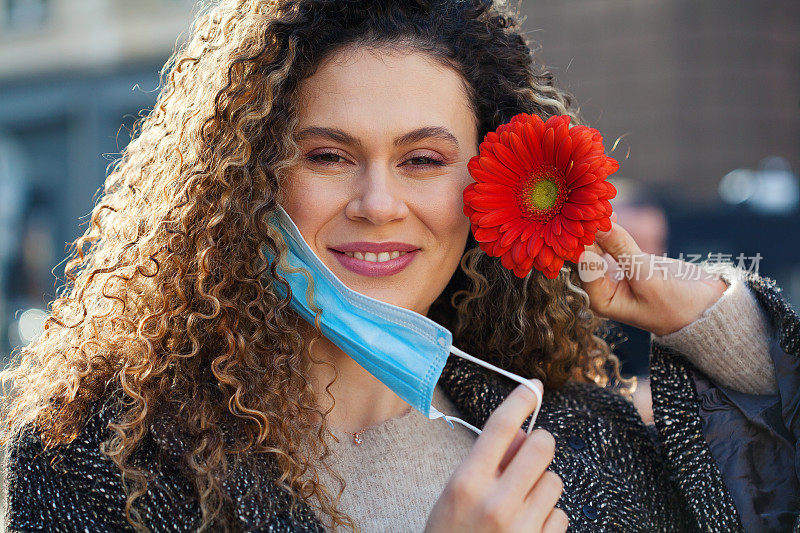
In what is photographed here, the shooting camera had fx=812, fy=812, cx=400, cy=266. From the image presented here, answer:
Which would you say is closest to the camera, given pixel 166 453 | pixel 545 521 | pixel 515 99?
pixel 545 521

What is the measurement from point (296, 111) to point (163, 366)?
0.74m

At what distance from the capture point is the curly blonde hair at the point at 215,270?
1.96 m

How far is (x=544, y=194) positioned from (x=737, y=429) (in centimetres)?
88

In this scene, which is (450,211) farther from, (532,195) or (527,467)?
(527,467)

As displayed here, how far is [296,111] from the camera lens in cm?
213

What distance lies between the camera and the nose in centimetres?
202

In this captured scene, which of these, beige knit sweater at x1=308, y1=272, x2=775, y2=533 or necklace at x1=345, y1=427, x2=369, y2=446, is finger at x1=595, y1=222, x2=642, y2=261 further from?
necklace at x1=345, y1=427, x2=369, y2=446

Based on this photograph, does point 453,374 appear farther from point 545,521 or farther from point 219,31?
point 219,31

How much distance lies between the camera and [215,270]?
2.06 m

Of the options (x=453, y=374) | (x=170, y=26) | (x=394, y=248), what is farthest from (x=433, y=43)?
(x=170, y=26)

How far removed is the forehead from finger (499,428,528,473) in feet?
2.79

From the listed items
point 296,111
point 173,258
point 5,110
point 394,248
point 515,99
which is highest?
point 5,110

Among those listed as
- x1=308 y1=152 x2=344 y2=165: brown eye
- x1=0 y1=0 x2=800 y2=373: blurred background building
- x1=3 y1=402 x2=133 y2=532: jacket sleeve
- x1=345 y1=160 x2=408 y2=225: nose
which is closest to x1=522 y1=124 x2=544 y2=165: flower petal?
x1=345 y1=160 x2=408 y2=225: nose

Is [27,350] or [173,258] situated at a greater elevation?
[173,258]
